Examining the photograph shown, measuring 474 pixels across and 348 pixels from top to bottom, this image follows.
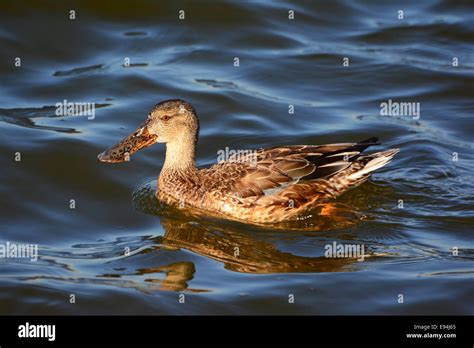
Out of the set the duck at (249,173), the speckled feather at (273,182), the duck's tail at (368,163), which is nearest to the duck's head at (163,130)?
the duck at (249,173)

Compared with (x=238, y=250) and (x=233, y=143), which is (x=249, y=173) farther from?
(x=233, y=143)

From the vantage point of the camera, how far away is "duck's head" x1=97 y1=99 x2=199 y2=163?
37.9ft

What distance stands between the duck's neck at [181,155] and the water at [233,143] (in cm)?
54

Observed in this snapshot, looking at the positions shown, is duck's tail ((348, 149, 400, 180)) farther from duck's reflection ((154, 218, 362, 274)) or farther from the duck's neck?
the duck's neck

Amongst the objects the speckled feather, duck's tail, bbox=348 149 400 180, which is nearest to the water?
the speckled feather

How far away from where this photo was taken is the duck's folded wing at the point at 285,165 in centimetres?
1121

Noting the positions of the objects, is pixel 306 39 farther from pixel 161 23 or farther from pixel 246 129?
pixel 246 129

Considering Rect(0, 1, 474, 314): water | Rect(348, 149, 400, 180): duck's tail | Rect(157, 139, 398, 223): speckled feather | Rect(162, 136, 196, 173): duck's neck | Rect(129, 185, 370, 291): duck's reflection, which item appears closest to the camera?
Rect(0, 1, 474, 314): water

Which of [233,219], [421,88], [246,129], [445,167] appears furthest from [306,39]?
[233,219]

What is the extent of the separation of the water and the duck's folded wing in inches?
20.0

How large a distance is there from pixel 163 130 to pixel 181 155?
1.34 feet

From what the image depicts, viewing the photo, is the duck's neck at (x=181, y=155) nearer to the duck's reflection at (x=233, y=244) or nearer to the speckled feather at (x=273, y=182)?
the speckled feather at (x=273, y=182)

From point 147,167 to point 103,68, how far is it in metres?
3.30

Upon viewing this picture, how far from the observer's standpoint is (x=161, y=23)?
16.9 meters
